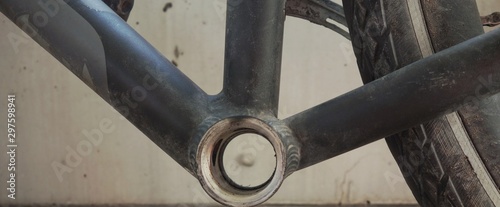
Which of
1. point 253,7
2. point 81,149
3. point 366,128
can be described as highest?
point 253,7

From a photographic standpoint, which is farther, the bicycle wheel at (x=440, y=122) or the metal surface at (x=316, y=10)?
the metal surface at (x=316, y=10)

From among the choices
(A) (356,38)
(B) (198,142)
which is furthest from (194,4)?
(B) (198,142)

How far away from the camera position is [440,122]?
593 millimetres

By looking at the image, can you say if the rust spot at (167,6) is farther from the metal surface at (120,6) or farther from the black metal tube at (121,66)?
the black metal tube at (121,66)

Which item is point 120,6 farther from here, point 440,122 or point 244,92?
point 440,122

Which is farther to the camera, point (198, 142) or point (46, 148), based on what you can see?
point (46, 148)

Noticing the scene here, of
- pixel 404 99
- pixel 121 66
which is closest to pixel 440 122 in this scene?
pixel 404 99

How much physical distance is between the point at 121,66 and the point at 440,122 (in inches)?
13.1

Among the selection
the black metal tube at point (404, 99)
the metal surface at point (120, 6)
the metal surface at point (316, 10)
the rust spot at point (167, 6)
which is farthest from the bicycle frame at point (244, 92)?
the rust spot at point (167, 6)

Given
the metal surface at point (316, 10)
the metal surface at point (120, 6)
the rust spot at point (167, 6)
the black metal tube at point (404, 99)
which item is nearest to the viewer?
the black metal tube at point (404, 99)

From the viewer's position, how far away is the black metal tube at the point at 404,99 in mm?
493

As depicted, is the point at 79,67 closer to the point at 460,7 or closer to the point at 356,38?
the point at 356,38

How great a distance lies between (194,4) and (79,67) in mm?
1286

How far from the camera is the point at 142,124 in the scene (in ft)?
1.87
